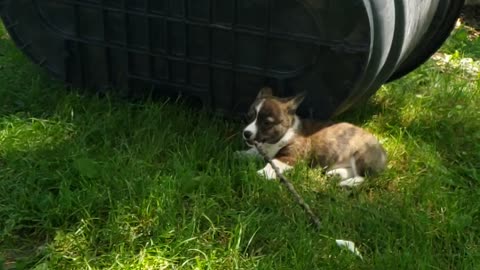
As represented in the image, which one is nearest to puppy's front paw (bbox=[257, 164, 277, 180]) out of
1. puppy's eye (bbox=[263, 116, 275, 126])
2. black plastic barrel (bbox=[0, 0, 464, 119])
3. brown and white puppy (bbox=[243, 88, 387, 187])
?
brown and white puppy (bbox=[243, 88, 387, 187])

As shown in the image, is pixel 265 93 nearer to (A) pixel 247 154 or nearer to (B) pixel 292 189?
(A) pixel 247 154

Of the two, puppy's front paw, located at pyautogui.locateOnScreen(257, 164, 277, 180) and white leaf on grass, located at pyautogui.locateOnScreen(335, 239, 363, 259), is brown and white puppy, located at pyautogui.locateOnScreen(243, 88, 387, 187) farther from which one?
white leaf on grass, located at pyautogui.locateOnScreen(335, 239, 363, 259)

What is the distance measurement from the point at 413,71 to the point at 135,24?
7.10 feet

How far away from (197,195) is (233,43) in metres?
1.07

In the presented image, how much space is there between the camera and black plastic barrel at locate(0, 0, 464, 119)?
4.53m

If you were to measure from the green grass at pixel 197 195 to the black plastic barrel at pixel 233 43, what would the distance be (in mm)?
214

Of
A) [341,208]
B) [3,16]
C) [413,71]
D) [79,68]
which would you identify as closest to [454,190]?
[341,208]

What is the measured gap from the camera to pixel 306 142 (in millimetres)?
4648

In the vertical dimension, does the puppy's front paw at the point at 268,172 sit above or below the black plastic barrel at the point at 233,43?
below

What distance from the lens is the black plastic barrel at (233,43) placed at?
4.53m

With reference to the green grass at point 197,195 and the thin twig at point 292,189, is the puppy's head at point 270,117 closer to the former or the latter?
the thin twig at point 292,189

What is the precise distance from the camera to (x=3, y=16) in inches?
217

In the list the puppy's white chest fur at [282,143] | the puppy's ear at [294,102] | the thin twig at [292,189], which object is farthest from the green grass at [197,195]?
the puppy's ear at [294,102]

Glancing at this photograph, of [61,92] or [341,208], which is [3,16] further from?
[341,208]
